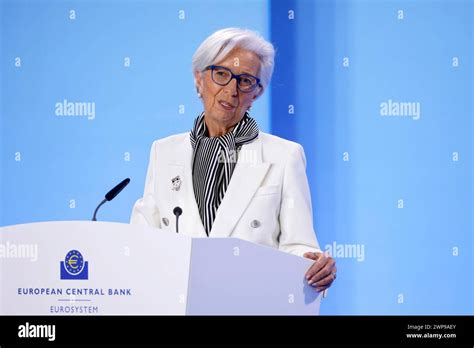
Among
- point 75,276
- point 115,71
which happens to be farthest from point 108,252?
point 115,71

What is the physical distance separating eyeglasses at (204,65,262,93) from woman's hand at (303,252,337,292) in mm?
817

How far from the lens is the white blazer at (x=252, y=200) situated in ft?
9.94

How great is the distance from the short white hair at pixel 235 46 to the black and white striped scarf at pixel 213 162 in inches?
8.9

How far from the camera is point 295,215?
3.10 meters

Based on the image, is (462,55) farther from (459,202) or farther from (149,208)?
(149,208)

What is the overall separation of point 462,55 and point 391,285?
1.13 meters

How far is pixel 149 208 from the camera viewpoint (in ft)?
10.4

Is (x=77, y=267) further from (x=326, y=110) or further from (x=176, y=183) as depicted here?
(x=326, y=110)

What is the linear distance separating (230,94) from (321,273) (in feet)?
2.95

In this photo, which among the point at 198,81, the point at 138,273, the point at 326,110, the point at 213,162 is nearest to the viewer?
the point at 138,273

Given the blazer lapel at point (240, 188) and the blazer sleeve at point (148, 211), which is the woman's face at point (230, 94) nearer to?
the blazer lapel at point (240, 188)

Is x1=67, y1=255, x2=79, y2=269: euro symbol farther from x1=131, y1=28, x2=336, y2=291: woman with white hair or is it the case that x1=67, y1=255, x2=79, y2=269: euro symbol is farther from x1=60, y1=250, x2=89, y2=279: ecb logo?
x1=131, y1=28, x2=336, y2=291: woman with white hair

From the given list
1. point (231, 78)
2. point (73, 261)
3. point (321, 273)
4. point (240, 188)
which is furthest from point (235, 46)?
point (73, 261)

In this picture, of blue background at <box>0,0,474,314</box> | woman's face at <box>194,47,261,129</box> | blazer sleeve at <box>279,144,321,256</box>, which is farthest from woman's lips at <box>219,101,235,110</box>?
blue background at <box>0,0,474,314</box>
